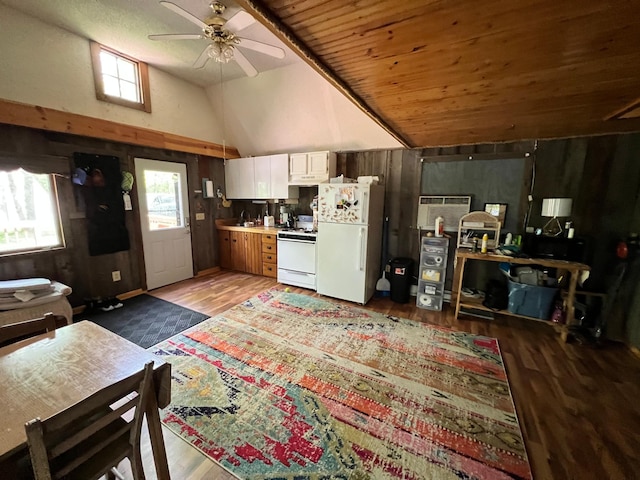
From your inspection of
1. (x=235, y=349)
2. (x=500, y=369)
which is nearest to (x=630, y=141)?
(x=500, y=369)

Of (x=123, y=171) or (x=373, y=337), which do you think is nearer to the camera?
(x=373, y=337)

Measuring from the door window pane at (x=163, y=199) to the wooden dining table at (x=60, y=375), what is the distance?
301cm

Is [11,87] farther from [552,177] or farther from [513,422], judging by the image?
[552,177]

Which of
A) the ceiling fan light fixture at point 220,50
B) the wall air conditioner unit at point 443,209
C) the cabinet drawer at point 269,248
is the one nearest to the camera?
the ceiling fan light fixture at point 220,50

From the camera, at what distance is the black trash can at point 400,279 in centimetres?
356

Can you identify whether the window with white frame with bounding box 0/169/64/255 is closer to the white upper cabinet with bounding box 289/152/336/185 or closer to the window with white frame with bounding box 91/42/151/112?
the window with white frame with bounding box 91/42/151/112

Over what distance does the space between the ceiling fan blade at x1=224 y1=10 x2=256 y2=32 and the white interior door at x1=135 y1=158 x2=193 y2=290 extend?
258 centimetres

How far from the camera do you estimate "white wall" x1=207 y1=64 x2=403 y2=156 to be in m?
3.57

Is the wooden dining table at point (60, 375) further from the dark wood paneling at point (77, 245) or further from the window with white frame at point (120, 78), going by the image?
the window with white frame at point (120, 78)

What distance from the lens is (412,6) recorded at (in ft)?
3.27

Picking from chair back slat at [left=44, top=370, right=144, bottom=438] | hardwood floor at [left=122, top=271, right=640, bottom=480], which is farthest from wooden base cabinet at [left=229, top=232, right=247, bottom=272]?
chair back slat at [left=44, top=370, right=144, bottom=438]

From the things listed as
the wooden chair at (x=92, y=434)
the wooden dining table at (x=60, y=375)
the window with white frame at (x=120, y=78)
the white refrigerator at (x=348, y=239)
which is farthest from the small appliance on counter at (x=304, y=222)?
the wooden chair at (x=92, y=434)

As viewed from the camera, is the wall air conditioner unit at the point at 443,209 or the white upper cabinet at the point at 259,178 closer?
the wall air conditioner unit at the point at 443,209

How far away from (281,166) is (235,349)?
3.08 metres
